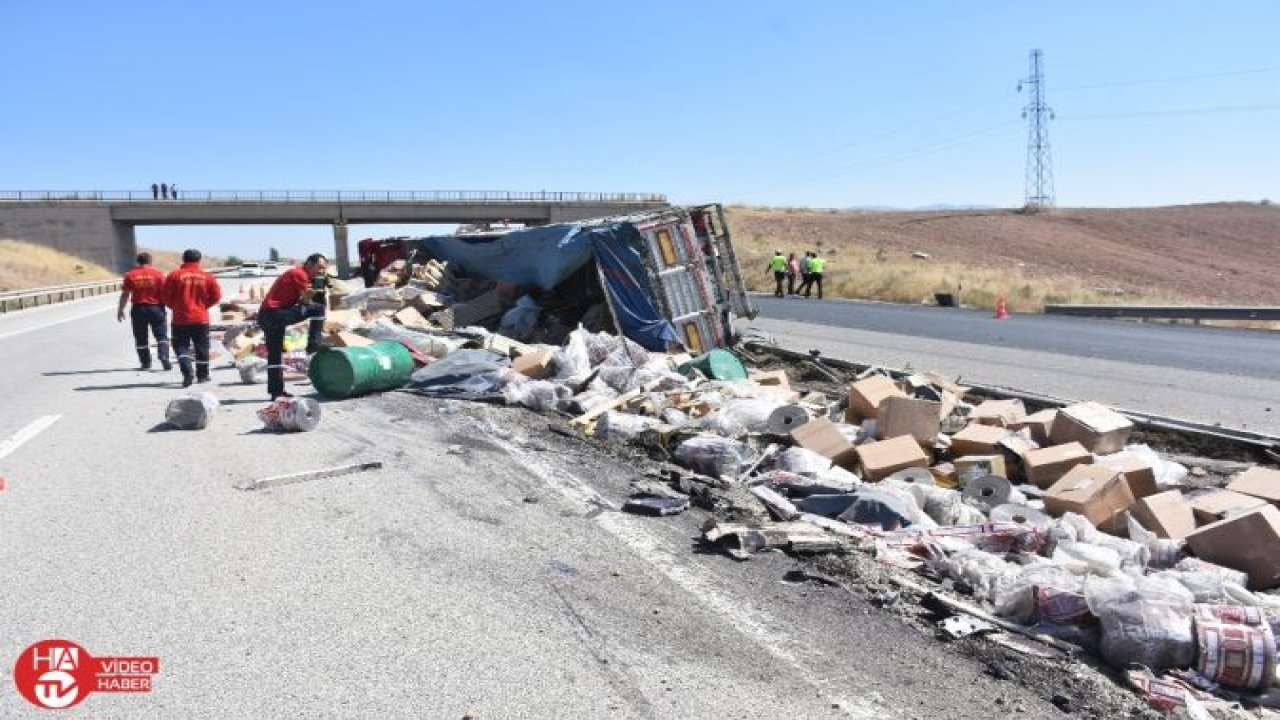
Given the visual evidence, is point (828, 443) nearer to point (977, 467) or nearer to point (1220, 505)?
point (977, 467)

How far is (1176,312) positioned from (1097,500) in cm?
1929

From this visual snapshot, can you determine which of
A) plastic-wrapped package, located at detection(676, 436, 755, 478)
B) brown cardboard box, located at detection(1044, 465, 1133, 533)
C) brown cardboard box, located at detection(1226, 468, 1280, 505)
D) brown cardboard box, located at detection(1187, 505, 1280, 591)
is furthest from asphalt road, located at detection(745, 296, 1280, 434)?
plastic-wrapped package, located at detection(676, 436, 755, 478)

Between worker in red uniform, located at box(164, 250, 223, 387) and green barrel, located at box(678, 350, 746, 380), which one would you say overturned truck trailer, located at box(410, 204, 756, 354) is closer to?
green barrel, located at box(678, 350, 746, 380)

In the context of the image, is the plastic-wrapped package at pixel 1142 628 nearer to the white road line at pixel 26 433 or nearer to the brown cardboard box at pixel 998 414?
the brown cardboard box at pixel 998 414

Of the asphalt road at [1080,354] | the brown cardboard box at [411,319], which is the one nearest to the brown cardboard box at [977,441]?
the asphalt road at [1080,354]

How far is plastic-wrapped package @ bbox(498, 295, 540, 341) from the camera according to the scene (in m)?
15.8

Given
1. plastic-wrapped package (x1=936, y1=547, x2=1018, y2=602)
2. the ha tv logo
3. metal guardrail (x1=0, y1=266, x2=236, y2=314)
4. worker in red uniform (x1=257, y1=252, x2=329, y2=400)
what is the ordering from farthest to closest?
1. metal guardrail (x1=0, y1=266, x2=236, y2=314)
2. worker in red uniform (x1=257, y1=252, x2=329, y2=400)
3. plastic-wrapped package (x1=936, y1=547, x2=1018, y2=602)
4. the ha tv logo

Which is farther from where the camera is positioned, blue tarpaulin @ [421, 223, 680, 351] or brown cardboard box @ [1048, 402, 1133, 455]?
blue tarpaulin @ [421, 223, 680, 351]

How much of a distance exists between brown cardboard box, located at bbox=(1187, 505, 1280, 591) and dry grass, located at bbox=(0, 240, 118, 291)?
5055cm

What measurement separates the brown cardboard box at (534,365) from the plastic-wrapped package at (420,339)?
1601 millimetres

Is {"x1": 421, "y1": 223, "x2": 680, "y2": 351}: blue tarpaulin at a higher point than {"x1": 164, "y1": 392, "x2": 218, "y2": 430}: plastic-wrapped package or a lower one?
higher

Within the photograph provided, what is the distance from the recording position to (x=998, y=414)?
8.67 metres

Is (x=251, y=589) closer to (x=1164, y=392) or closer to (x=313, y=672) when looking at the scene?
A: (x=313, y=672)

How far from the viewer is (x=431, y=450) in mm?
7684
